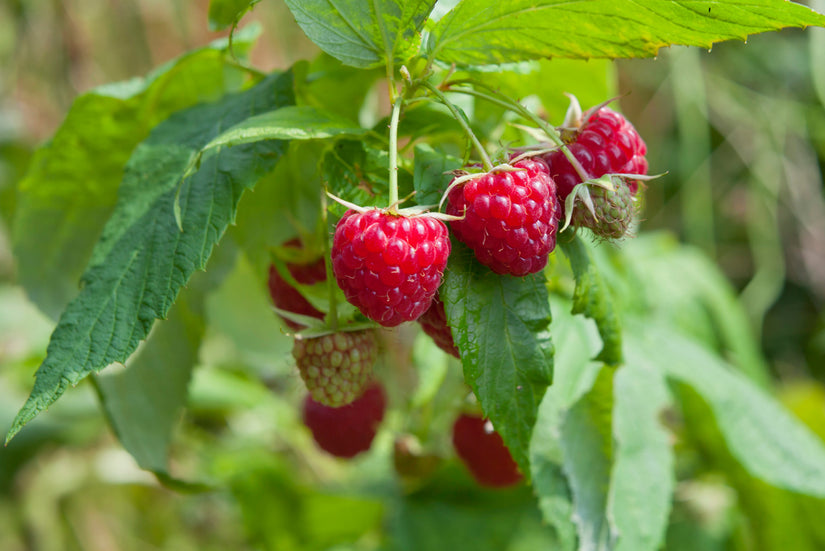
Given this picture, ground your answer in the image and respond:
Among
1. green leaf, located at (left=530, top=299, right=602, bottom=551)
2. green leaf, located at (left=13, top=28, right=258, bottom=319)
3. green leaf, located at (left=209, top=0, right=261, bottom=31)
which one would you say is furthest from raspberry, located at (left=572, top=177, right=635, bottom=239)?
green leaf, located at (left=13, top=28, right=258, bottom=319)

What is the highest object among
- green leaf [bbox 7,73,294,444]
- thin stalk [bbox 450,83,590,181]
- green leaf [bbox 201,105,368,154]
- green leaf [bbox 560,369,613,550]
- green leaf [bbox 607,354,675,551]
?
green leaf [bbox 201,105,368,154]

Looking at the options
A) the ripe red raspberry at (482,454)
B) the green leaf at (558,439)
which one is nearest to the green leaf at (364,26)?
the green leaf at (558,439)

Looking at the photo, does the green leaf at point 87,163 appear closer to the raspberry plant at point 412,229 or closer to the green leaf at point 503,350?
the raspberry plant at point 412,229

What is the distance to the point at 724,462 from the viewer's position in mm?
1153

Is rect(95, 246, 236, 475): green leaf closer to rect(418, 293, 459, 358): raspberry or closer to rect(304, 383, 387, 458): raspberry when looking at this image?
rect(304, 383, 387, 458): raspberry

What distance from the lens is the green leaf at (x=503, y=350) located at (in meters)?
0.53

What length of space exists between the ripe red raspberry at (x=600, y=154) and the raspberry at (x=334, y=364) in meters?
0.23

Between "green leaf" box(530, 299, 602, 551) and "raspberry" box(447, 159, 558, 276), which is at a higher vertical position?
"raspberry" box(447, 159, 558, 276)

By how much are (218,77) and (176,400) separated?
398 mm

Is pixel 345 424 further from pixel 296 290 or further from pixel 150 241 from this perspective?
pixel 150 241

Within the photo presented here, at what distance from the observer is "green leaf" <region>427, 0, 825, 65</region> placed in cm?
53

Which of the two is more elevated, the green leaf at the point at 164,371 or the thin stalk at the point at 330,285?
the thin stalk at the point at 330,285

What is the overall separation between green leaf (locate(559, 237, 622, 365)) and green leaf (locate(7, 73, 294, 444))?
268 mm

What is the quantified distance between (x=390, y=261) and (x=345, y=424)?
519 millimetres
